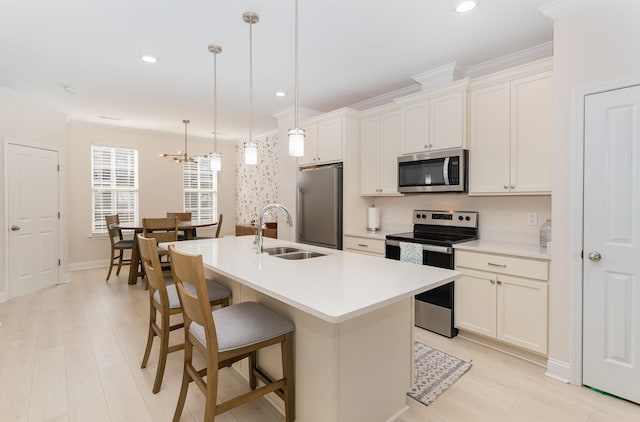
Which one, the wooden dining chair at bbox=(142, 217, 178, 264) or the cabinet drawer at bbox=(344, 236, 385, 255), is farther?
the wooden dining chair at bbox=(142, 217, 178, 264)

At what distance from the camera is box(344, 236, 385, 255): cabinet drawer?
343 centimetres

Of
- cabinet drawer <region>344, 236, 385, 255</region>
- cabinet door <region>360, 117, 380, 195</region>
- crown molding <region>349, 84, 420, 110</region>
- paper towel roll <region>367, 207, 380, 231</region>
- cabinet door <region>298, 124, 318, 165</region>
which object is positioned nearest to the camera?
cabinet drawer <region>344, 236, 385, 255</region>

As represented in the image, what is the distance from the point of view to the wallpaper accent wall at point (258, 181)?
20.3 feet

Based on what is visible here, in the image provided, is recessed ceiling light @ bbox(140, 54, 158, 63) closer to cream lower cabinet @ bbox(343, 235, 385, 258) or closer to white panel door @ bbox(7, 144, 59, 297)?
white panel door @ bbox(7, 144, 59, 297)

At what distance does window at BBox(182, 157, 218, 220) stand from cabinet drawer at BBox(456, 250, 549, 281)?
18.4ft

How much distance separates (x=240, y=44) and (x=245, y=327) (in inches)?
93.4

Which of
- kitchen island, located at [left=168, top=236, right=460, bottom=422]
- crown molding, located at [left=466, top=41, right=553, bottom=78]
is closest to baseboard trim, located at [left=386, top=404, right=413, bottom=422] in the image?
kitchen island, located at [left=168, top=236, right=460, bottom=422]

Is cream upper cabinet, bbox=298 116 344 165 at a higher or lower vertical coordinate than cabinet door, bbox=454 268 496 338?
higher

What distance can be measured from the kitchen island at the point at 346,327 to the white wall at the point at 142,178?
200 inches

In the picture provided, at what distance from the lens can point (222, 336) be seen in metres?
1.55

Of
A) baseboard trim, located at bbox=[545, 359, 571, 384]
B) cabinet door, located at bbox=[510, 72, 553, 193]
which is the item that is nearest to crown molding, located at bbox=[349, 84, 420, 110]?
cabinet door, located at bbox=[510, 72, 553, 193]

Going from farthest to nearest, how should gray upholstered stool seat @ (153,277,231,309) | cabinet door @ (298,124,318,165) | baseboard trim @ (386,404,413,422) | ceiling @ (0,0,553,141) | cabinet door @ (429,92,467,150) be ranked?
cabinet door @ (298,124,318,165) → cabinet door @ (429,92,467,150) → ceiling @ (0,0,553,141) → gray upholstered stool seat @ (153,277,231,309) → baseboard trim @ (386,404,413,422)

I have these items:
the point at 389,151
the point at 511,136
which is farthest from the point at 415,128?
the point at 511,136

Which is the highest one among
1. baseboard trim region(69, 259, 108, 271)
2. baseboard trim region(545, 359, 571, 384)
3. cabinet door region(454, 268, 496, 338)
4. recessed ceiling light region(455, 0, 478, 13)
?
recessed ceiling light region(455, 0, 478, 13)
